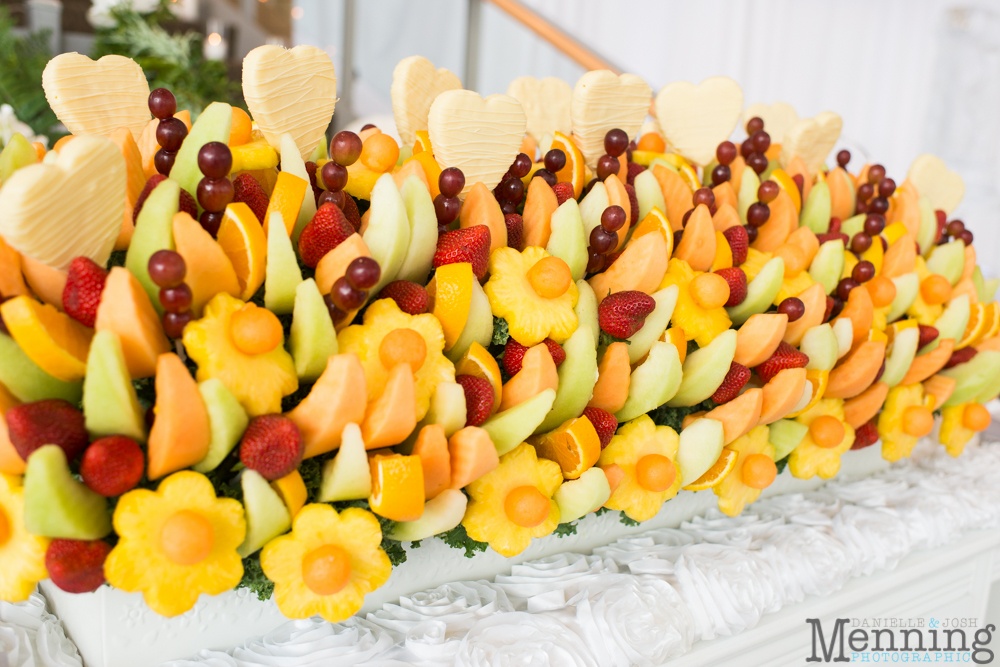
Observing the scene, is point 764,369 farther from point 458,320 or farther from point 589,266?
point 458,320

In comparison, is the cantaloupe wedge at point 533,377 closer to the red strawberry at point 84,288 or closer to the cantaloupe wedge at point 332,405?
the cantaloupe wedge at point 332,405

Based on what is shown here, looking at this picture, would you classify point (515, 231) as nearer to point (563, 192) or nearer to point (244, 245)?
point (563, 192)

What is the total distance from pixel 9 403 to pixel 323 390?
0.26 metres

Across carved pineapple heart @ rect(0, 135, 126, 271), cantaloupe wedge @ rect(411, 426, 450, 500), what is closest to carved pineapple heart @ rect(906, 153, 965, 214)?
cantaloupe wedge @ rect(411, 426, 450, 500)

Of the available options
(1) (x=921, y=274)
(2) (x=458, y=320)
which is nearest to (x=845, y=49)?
(1) (x=921, y=274)

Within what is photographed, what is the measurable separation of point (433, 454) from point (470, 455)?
38 millimetres

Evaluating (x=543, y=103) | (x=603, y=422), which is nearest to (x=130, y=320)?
(x=603, y=422)

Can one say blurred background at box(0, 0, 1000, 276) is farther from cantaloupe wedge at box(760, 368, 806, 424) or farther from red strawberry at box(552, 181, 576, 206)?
cantaloupe wedge at box(760, 368, 806, 424)

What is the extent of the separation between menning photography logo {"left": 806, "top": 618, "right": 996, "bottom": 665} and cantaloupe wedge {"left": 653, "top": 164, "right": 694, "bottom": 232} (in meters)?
0.60

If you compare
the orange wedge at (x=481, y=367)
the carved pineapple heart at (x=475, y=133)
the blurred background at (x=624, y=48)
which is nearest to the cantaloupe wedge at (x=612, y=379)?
the orange wedge at (x=481, y=367)

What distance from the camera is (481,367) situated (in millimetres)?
789

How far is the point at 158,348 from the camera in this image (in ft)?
2.12

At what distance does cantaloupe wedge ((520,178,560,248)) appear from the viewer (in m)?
0.90

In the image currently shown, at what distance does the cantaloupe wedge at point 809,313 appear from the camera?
3.34 ft
